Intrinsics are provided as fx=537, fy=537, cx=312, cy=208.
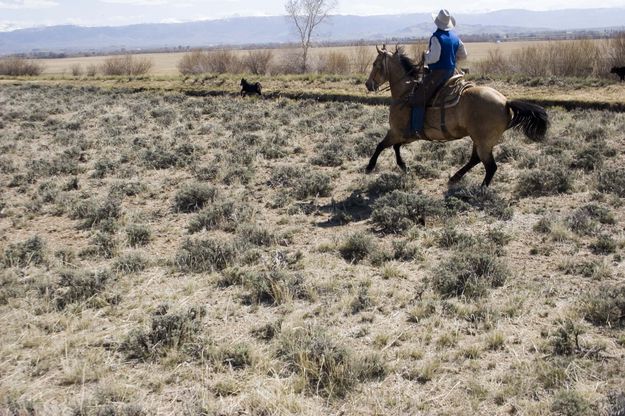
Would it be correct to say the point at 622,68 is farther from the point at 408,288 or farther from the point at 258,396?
the point at 258,396

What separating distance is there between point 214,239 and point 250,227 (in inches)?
21.0

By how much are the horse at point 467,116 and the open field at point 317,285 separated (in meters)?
0.70

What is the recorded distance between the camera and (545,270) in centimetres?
586

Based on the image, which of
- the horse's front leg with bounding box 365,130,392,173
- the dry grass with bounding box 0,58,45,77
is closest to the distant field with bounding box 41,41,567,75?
the dry grass with bounding box 0,58,45,77

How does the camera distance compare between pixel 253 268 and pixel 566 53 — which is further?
pixel 566 53

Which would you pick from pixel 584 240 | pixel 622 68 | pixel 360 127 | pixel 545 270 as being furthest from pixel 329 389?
pixel 622 68

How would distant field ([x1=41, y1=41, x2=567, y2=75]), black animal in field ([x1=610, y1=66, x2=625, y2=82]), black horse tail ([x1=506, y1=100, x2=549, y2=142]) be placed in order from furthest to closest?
distant field ([x1=41, y1=41, x2=567, y2=75]) < black animal in field ([x1=610, y1=66, x2=625, y2=82]) < black horse tail ([x1=506, y1=100, x2=549, y2=142])

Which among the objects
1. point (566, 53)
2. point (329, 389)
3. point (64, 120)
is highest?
point (566, 53)

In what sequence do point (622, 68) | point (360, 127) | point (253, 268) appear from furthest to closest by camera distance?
point (622, 68), point (360, 127), point (253, 268)

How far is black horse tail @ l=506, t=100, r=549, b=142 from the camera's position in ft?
26.6

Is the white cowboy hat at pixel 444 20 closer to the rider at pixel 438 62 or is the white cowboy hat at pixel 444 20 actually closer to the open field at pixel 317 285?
the rider at pixel 438 62

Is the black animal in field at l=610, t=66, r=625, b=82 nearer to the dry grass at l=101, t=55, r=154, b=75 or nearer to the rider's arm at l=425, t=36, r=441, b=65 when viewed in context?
the rider's arm at l=425, t=36, r=441, b=65

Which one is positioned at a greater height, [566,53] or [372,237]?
[566,53]

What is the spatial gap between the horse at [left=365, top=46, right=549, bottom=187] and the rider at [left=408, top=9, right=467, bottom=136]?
177 mm
